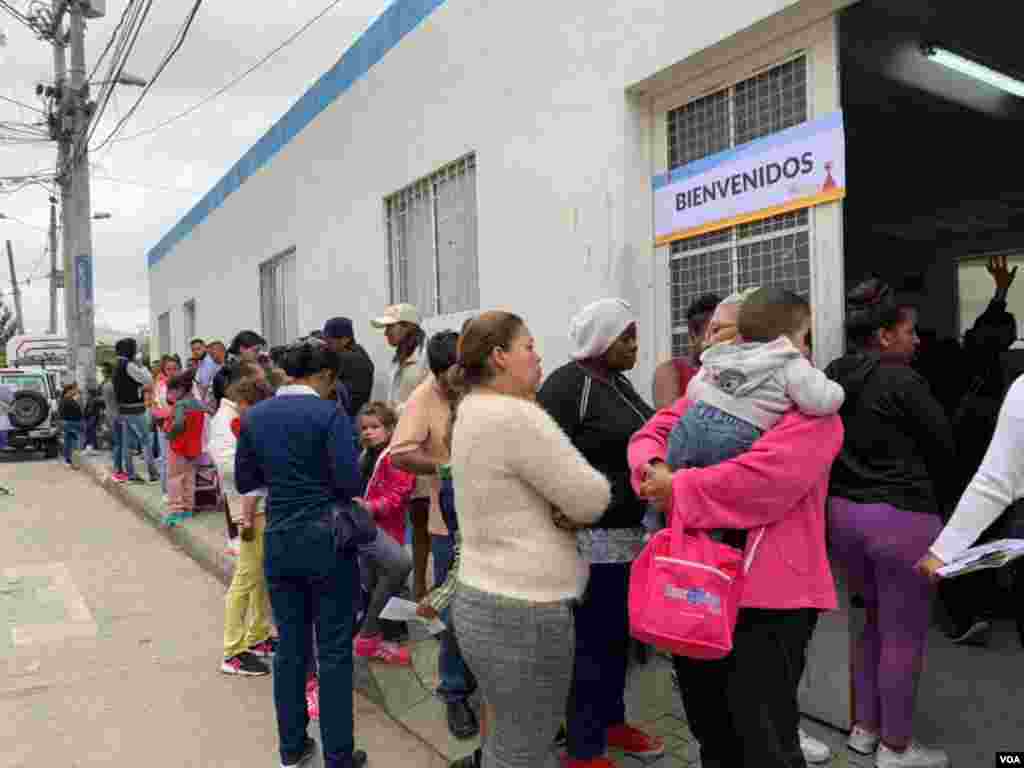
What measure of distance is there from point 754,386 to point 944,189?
319 inches

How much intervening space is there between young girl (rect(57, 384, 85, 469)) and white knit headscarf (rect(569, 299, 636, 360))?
1528cm

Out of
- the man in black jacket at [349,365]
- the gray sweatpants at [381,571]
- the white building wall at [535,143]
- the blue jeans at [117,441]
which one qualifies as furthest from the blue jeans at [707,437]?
the blue jeans at [117,441]

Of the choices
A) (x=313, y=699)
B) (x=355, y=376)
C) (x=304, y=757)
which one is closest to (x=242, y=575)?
(x=313, y=699)

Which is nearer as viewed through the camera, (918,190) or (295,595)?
(295,595)

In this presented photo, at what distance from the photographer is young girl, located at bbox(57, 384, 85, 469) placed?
15570 millimetres

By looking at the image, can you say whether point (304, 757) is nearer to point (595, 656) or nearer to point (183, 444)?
point (595, 656)

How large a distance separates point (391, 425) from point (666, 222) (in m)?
1.76

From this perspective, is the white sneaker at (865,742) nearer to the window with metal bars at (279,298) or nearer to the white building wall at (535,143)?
the white building wall at (535,143)

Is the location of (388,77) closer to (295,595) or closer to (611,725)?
(295,595)

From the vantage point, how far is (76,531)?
9109mm

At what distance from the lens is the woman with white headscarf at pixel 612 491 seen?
279cm

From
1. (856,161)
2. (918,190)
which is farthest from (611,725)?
(918,190)

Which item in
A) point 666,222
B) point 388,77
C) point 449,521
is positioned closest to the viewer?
point 449,521

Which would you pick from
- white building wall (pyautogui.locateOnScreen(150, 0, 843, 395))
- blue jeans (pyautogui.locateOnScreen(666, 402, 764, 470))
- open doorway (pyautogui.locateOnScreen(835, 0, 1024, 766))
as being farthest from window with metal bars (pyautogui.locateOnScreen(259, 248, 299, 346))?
blue jeans (pyautogui.locateOnScreen(666, 402, 764, 470))
